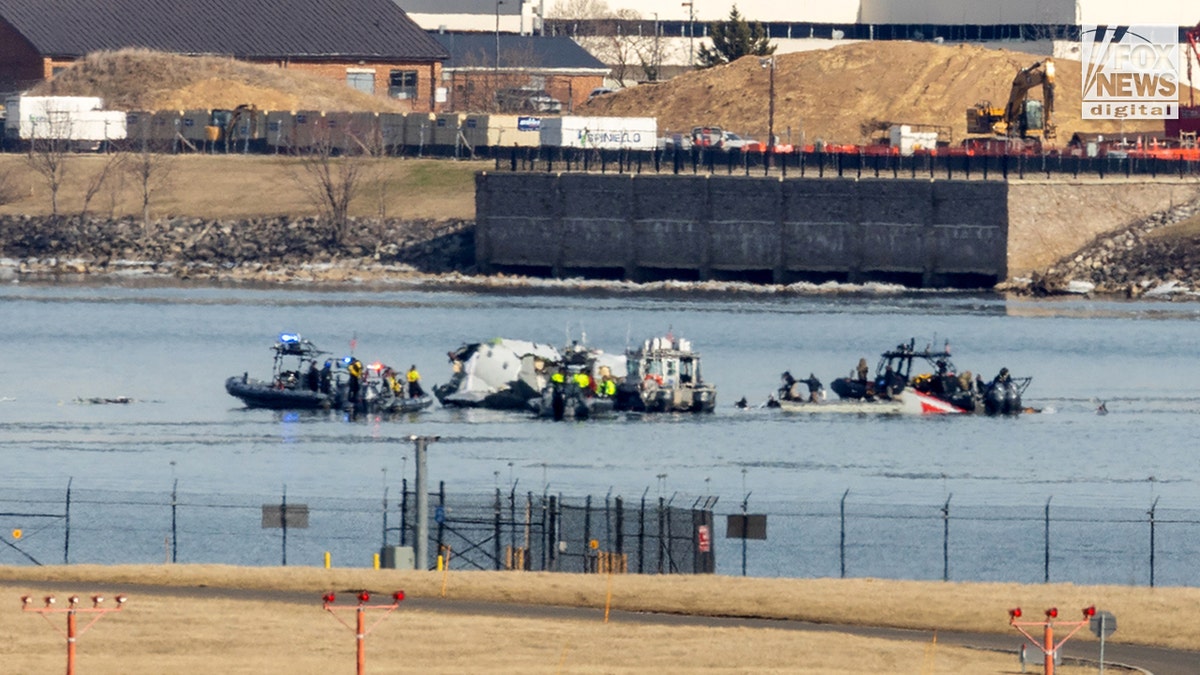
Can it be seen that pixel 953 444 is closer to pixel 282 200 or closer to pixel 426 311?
pixel 426 311

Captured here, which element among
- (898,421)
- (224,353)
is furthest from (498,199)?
(898,421)

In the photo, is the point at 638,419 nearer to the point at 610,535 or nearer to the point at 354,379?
the point at 354,379

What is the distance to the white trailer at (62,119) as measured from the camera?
160 meters

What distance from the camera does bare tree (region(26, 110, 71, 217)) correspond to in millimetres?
153625

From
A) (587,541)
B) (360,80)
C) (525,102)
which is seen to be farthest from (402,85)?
(587,541)

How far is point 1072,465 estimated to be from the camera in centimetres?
7356

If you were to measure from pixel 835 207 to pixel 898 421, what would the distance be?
47988 mm

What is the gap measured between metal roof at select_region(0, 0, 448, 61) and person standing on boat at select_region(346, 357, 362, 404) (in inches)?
3830

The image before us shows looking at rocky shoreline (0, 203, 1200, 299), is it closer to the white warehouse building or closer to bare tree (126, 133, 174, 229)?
bare tree (126, 133, 174, 229)

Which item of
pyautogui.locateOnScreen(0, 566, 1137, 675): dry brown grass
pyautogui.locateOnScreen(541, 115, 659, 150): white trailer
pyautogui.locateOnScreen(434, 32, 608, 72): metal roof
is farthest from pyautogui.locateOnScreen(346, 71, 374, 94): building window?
pyautogui.locateOnScreen(0, 566, 1137, 675): dry brown grass

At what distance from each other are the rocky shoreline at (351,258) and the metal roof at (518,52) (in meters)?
45.5

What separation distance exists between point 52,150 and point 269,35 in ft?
89.2

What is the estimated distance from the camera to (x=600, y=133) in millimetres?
154375

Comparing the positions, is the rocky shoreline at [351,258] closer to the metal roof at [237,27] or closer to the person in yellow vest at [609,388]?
the metal roof at [237,27]
